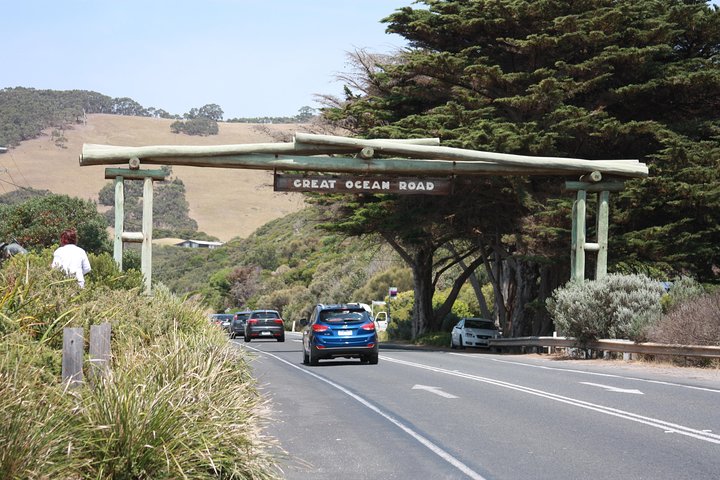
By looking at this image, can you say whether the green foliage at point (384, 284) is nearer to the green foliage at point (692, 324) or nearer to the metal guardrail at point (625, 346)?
the metal guardrail at point (625, 346)

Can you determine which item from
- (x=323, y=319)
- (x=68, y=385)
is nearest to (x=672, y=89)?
(x=323, y=319)

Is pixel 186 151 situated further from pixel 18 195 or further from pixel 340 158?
pixel 18 195

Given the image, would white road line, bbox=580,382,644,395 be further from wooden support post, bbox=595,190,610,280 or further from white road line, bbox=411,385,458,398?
wooden support post, bbox=595,190,610,280

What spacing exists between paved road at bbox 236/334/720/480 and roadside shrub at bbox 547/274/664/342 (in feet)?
17.5

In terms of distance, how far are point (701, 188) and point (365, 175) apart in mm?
10528

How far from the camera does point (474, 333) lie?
39.5 metres

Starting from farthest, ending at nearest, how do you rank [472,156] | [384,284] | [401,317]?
[384,284] → [401,317] → [472,156]

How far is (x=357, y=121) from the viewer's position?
3875 centimetres

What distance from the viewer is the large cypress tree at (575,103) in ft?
107

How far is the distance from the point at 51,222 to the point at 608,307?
4573 centimetres

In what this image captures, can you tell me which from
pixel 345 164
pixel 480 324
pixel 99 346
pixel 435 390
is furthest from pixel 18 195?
pixel 99 346

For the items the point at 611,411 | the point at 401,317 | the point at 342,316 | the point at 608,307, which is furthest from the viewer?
the point at 401,317

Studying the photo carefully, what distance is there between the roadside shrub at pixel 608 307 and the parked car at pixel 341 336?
6.33m

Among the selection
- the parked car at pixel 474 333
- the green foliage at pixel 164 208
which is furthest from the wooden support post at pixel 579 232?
the green foliage at pixel 164 208
